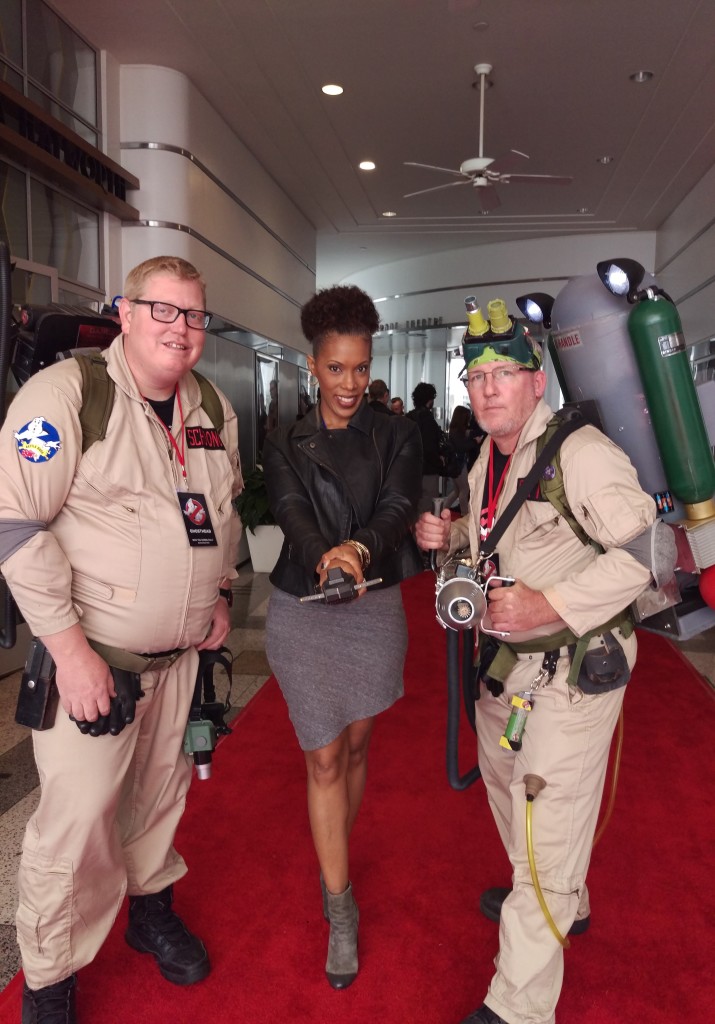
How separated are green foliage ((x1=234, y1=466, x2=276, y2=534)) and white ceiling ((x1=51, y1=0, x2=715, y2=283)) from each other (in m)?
3.35

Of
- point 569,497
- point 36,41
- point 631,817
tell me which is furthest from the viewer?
point 36,41

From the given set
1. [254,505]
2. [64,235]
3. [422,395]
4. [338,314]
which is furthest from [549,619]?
[422,395]

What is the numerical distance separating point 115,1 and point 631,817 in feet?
18.6

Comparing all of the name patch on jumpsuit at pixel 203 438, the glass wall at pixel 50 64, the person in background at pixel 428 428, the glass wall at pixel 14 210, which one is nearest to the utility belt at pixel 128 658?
the name patch on jumpsuit at pixel 203 438

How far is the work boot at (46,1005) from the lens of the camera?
5.52 feet

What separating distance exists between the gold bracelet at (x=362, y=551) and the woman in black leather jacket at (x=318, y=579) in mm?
115

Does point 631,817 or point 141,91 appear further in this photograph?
point 141,91

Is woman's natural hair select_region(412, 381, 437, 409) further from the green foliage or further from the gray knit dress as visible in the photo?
the gray knit dress

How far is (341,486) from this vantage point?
1.97 m

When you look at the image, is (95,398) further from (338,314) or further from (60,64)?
(60,64)

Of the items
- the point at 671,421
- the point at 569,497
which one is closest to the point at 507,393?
the point at 569,497

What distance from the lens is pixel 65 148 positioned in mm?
4785

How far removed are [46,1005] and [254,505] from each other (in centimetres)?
487

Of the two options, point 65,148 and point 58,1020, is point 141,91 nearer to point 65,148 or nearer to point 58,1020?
point 65,148
